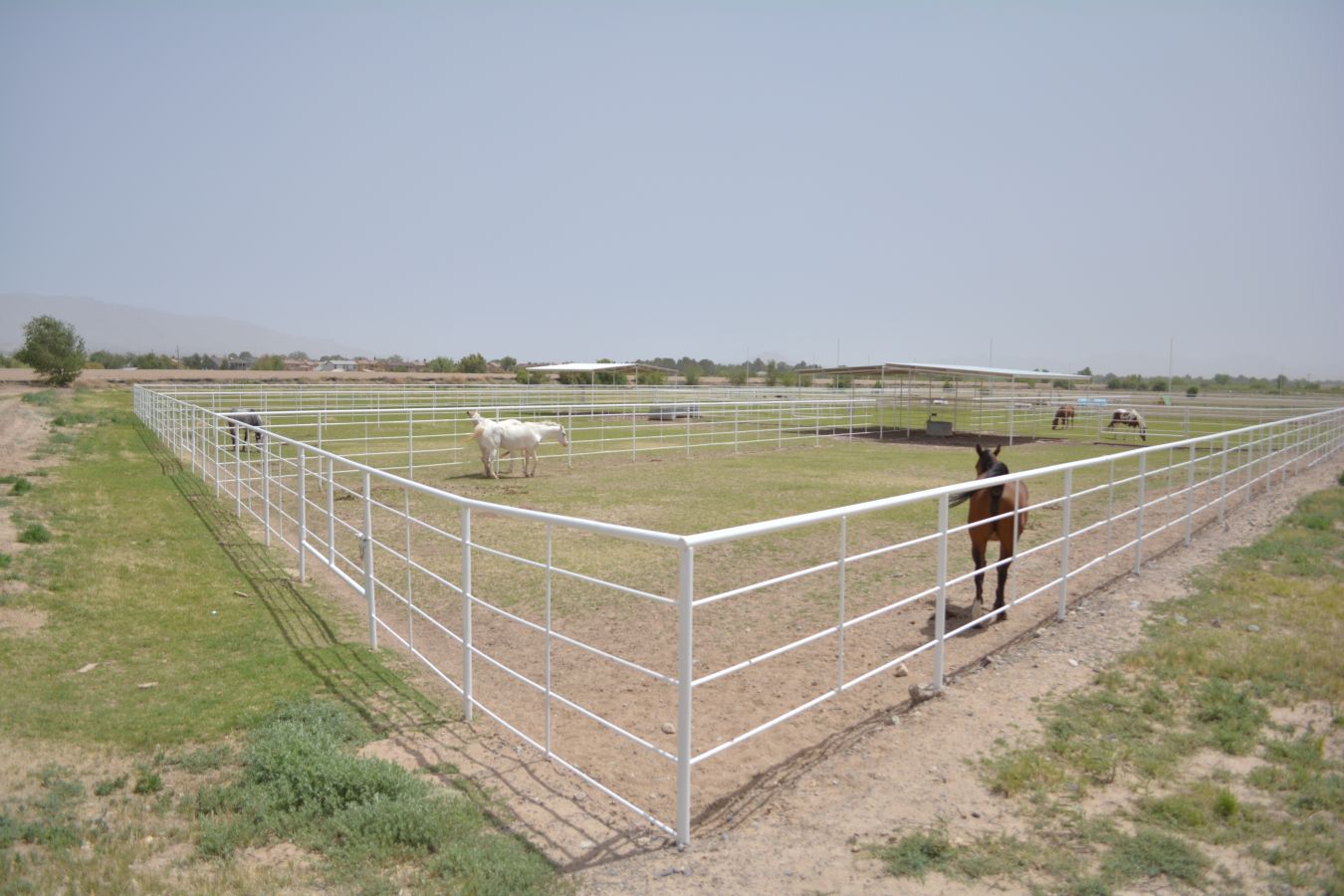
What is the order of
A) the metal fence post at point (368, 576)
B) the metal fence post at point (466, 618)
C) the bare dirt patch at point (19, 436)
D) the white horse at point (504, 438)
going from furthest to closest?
the white horse at point (504, 438) → the bare dirt patch at point (19, 436) → the metal fence post at point (368, 576) → the metal fence post at point (466, 618)

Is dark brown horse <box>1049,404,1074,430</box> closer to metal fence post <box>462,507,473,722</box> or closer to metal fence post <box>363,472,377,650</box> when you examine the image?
metal fence post <box>363,472,377,650</box>

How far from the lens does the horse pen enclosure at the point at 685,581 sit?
12.2 ft

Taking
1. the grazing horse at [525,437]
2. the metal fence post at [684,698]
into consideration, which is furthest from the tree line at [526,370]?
the metal fence post at [684,698]

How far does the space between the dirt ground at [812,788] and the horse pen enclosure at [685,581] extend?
0.27 feet

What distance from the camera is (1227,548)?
7.96 metres

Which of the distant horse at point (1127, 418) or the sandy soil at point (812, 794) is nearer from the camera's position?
the sandy soil at point (812, 794)

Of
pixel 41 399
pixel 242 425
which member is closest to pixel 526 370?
pixel 41 399

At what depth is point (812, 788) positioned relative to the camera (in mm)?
3416

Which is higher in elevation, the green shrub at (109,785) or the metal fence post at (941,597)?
the metal fence post at (941,597)

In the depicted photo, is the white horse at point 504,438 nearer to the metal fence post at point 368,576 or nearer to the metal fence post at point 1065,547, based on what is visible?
the metal fence post at point 368,576

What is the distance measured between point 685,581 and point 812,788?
50.4 inches

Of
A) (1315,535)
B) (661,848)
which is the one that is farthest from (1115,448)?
(661,848)

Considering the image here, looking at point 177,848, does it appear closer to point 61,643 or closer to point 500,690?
point 500,690

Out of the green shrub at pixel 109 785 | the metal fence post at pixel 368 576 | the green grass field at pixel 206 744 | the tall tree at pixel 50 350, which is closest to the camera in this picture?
the green grass field at pixel 206 744
